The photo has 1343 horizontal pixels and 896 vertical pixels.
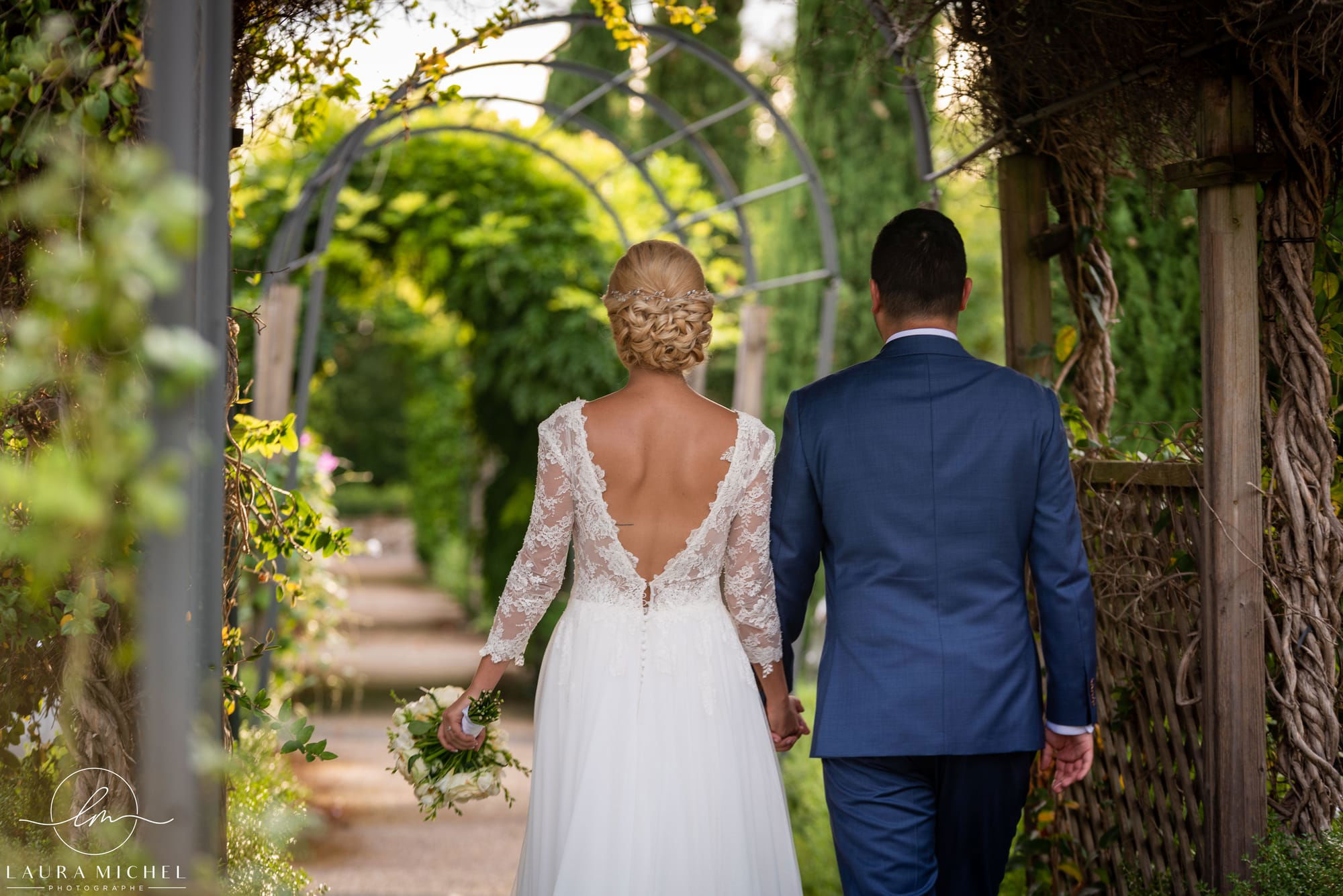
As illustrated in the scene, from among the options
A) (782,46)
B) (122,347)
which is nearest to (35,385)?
(122,347)

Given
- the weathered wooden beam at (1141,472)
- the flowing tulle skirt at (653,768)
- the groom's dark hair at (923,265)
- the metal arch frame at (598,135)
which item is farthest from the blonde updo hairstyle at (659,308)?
the metal arch frame at (598,135)

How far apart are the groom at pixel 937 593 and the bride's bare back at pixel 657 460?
0.23 m

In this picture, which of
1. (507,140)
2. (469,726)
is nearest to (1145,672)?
(469,726)

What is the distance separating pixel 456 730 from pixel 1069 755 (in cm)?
132

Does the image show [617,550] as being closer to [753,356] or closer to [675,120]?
[753,356]

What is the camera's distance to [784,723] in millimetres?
2818

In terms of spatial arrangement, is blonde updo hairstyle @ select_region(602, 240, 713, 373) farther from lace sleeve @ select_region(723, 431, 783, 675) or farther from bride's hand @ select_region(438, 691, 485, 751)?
bride's hand @ select_region(438, 691, 485, 751)

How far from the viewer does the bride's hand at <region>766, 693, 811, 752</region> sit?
9.21 ft

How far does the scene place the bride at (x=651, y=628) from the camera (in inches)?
100

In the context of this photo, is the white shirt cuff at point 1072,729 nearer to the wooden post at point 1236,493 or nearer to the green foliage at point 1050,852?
the wooden post at point 1236,493

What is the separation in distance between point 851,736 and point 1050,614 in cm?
47

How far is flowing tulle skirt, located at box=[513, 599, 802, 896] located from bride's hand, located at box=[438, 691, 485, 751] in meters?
0.16

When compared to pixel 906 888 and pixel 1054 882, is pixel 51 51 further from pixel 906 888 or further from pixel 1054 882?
pixel 1054 882

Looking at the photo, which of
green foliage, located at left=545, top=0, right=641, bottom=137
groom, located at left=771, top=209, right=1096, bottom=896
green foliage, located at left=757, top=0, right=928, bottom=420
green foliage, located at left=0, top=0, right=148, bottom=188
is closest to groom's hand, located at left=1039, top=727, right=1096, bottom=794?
groom, located at left=771, top=209, right=1096, bottom=896
